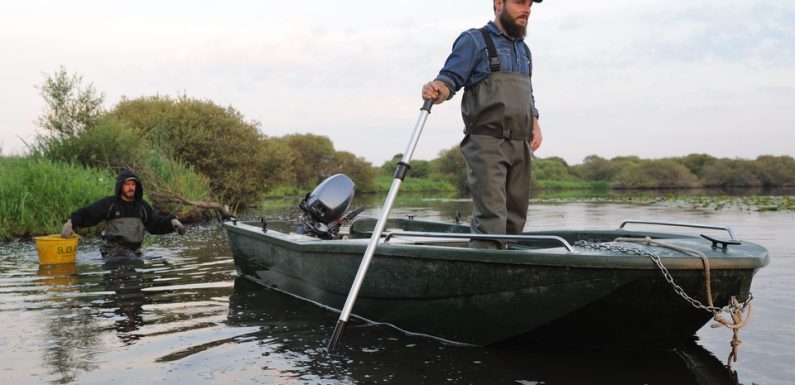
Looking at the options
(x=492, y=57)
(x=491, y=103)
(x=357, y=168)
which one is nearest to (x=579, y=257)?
(x=491, y=103)

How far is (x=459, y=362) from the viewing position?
427 cm

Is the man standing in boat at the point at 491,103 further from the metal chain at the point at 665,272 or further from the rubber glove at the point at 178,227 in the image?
the rubber glove at the point at 178,227

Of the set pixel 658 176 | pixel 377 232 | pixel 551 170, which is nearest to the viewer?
pixel 377 232

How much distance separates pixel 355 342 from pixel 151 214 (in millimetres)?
5649

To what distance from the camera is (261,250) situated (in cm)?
708

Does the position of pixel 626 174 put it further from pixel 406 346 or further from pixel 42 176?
pixel 406 346

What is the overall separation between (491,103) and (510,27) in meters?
0.63

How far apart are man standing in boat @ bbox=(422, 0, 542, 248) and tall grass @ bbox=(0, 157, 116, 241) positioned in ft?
Answer: 34.2

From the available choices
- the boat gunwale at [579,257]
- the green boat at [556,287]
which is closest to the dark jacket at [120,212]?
the green boat at [556,287]

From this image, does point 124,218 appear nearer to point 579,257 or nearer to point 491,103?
point 491,103

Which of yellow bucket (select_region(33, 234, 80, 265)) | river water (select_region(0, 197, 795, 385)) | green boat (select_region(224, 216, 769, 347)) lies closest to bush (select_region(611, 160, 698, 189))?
river water (select_region(0, 197, 795, 385))

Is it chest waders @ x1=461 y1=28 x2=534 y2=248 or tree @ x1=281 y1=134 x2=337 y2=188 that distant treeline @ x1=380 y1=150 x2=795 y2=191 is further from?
chest waders @ x1=461 y1=28 x2=534 y2=248

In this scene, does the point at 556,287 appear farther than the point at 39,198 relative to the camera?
No

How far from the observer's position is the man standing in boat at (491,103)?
476cm
